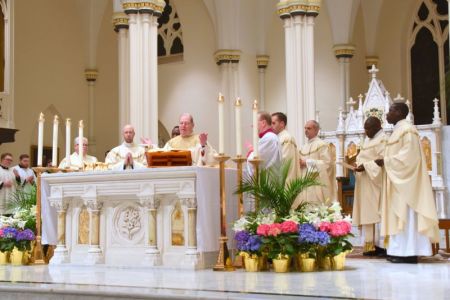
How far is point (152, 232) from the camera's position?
8961 mm

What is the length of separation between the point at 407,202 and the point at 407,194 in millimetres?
95

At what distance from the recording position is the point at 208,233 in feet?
28.7

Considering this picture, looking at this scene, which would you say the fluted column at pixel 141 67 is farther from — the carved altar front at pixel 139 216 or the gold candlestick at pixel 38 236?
the carved altar front at pixel 139 216

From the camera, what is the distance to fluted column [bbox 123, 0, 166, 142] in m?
15.4

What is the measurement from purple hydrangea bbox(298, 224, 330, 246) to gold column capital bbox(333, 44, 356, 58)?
46.5 feet

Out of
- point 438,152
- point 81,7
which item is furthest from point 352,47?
point 81,7

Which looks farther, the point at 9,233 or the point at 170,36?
the point at 170,36

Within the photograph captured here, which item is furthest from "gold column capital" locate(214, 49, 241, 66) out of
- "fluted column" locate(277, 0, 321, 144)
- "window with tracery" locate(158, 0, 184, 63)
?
"fluted column" locate(277, 0, 321, 144)

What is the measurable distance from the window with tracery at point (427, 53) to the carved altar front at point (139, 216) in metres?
14.4

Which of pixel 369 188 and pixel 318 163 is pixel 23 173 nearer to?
pixel 318 163

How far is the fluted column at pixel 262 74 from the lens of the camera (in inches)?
891

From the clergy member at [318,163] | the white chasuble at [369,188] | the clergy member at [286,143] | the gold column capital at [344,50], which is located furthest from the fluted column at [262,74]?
the clergy member at [286,143]

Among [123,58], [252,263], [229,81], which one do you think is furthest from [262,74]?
[252,263]

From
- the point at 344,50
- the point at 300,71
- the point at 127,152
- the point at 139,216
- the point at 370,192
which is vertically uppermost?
the point at 344,50
